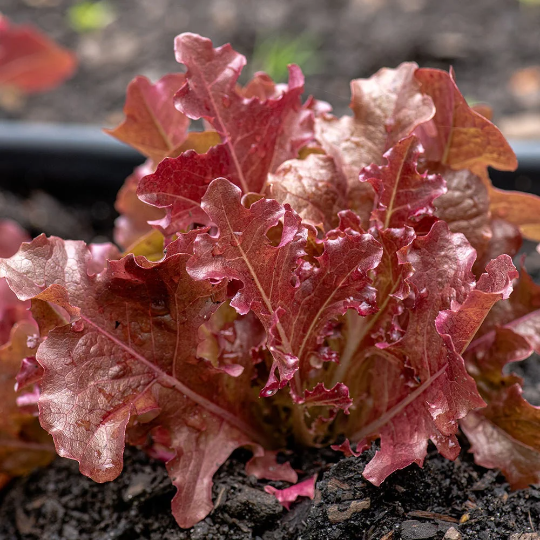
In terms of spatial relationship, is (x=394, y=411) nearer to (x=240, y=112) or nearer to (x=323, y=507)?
(x=323, y=507)

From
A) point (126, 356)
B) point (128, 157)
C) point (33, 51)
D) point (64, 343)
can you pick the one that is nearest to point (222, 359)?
point (126, 356)

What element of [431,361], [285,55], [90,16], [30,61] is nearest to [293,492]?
[431,361]

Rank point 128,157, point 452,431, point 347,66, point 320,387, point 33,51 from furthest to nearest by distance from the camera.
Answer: point 347,66 < point 33,51 < point 128,157 < point 320,387 < point 452,431

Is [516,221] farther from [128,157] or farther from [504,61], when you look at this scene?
[504,61]

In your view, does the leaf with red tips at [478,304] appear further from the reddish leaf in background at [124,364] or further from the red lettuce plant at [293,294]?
the reddish leaf in background at [124,364]

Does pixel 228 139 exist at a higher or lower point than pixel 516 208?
higher

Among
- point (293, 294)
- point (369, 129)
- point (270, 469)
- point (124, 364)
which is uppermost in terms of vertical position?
point (369, 129)

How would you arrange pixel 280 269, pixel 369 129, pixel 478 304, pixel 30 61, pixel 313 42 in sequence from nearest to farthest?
pixel 478 304, pixel 280 269, pixel 369 129, pixel 30 61, pixel 313 42
